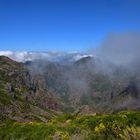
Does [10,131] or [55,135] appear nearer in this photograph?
[55,135]

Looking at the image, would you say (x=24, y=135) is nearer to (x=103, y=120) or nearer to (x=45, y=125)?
(x=45, y=125)

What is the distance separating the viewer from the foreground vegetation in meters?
56.9

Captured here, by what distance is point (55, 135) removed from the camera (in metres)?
57.4

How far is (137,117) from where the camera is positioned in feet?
203

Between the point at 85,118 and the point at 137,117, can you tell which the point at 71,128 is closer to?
the point at 85,118

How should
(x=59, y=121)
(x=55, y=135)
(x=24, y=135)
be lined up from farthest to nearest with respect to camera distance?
(x=59, y=121) < (x=24, y=135) < (x=55, y=135)

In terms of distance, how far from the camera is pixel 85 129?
190ft

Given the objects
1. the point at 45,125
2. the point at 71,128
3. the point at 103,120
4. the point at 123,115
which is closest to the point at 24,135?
the point at 45,125

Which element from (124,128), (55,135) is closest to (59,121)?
(55,135)

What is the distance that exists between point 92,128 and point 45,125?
925 cm

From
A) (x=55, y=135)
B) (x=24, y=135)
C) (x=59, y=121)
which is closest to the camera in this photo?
(x=55, y=135)

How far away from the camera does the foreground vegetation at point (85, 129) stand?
5694 centimetres

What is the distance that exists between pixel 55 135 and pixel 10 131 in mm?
12302

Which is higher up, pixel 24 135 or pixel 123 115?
pixel 123 115
